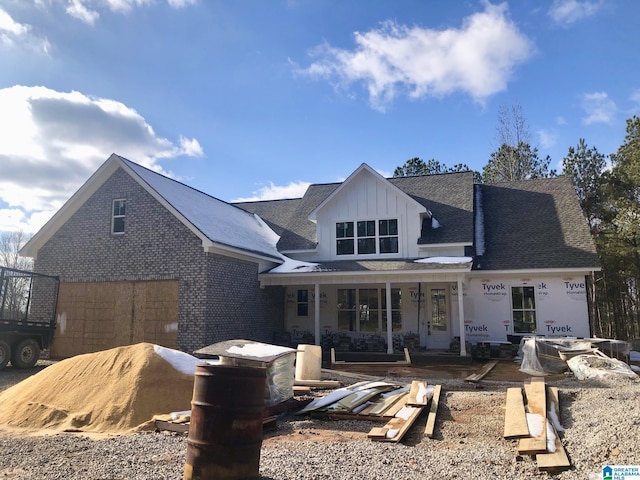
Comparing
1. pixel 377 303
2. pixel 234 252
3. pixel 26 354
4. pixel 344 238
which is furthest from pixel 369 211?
pixel 26 354

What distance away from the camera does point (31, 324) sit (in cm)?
1479

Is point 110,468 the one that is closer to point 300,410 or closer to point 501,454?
point 300,410

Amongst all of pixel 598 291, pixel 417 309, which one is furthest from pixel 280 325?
pixel 598 291

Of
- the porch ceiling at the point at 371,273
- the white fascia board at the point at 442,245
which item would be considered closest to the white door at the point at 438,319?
the white fascia board at the point at 442,245

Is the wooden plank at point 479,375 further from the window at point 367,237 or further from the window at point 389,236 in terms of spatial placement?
the window at point 367,237

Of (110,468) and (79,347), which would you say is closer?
(110,468)

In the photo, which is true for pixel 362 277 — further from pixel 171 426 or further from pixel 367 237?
pixel 171 426

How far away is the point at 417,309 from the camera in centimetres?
1817

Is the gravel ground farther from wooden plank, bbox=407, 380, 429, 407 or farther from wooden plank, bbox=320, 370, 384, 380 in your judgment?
wooden plank, bbox=320, 370, 384, 380

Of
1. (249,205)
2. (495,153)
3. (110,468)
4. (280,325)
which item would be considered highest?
(495,153)

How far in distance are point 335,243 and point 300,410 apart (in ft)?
37.1

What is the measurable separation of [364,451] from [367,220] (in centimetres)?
1349

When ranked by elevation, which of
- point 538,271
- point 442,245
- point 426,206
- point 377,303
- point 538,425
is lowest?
point 538,425

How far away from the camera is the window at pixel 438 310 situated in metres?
17.9
